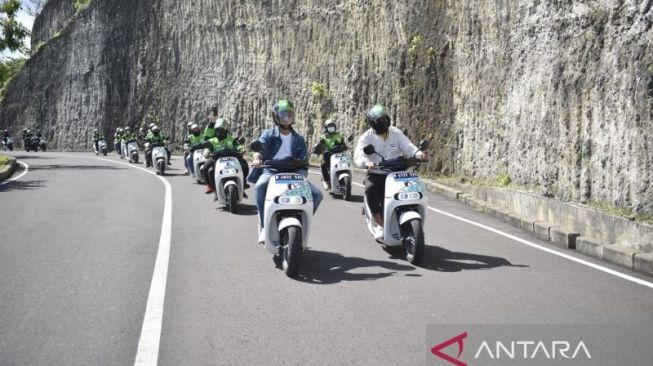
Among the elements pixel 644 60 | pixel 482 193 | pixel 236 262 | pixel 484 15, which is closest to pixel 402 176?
pixel 236 262

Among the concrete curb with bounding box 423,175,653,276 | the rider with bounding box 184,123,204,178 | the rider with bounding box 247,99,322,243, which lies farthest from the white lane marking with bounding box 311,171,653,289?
the rider with bounding box 184,123,204,178

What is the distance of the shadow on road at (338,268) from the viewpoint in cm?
750

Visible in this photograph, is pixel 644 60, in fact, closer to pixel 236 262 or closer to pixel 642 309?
pixel 642 309

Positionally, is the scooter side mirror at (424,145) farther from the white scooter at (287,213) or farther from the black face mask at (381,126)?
the white scooter at (287,213)

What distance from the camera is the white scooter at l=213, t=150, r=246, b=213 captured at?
13.4m

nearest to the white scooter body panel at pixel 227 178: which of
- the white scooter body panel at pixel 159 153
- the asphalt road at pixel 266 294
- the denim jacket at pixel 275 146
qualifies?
the asphalt road at pixel 266 294

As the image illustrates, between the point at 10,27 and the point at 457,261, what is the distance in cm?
2978

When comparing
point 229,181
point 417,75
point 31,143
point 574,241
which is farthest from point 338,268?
point 31,143

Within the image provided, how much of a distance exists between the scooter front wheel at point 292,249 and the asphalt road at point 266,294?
0.42ft

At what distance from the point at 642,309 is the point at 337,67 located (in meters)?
27.2

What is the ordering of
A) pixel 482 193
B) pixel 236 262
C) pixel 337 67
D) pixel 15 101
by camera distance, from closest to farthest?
pixel 236 262, pixel 482 193, pixel 337 67, pixel 15 101

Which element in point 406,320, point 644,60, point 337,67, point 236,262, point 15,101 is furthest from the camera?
point 15,101

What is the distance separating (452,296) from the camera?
6.64 meters

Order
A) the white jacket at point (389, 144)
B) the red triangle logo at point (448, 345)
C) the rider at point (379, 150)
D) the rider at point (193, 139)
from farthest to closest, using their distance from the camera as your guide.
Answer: the rider at point (193, 139), the white jacket at point (389, 144), the rider at point (379, 150), the red triangle logo at point (448, 345)
